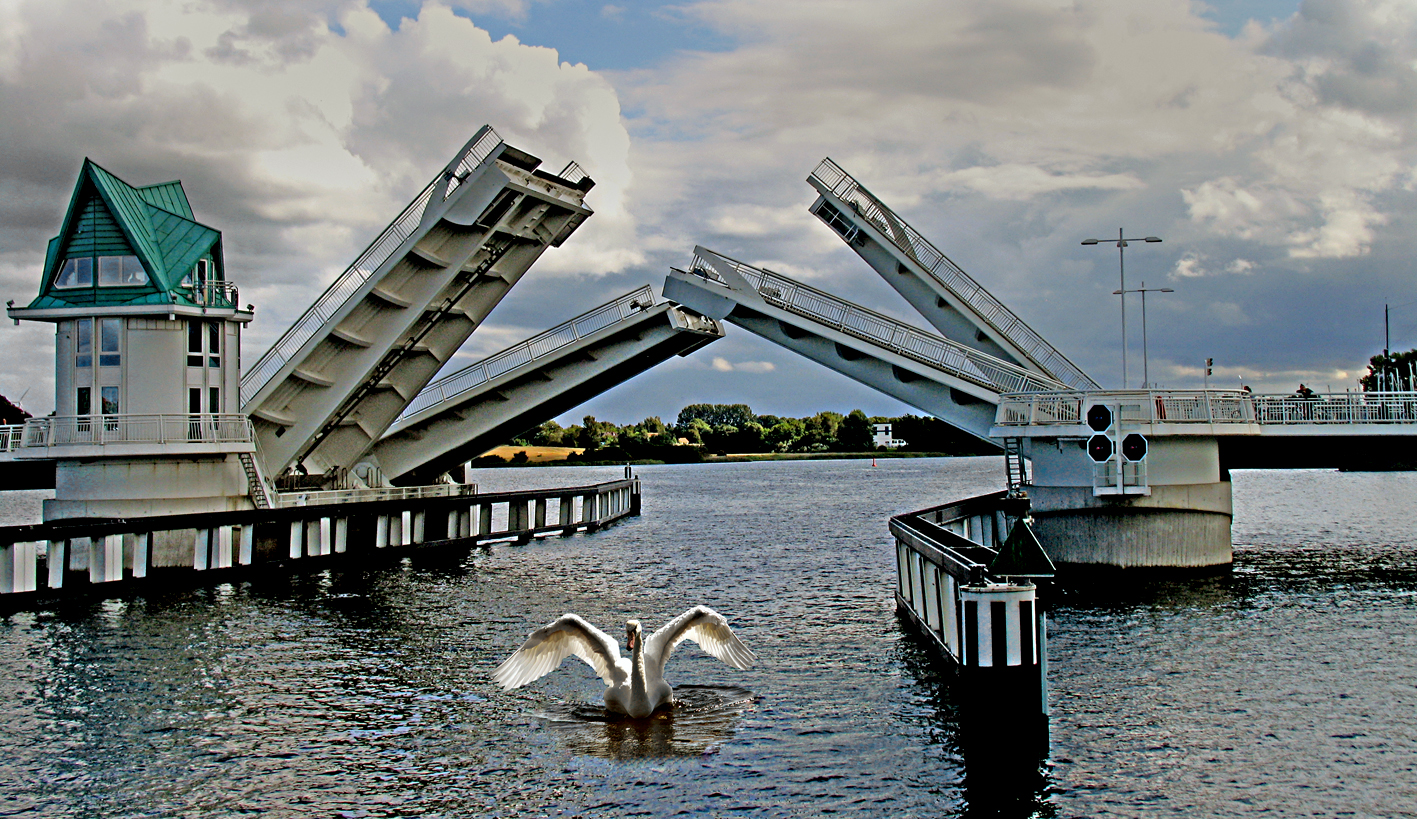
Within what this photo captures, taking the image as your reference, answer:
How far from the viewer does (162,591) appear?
62.2 ft

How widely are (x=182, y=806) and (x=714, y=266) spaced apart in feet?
50.5

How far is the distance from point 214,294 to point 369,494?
246 inches

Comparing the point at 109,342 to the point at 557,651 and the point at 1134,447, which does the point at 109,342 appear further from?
the point at 1134,447

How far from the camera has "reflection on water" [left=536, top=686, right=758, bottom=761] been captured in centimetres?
985

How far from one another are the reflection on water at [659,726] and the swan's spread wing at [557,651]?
47cm

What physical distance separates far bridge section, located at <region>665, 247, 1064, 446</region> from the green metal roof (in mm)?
9174

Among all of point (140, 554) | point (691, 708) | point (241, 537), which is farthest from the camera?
point (241, 537)

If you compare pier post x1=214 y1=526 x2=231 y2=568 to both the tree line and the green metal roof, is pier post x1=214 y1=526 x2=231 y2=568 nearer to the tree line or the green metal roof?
the green metal roof

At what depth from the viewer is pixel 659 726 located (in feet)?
34.7

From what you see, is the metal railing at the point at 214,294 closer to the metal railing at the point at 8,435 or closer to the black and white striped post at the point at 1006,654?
the metal railing at the point at 8,435

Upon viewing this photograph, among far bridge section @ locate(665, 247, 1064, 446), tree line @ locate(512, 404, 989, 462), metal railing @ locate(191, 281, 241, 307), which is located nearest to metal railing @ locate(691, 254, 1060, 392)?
far bridge section @ locate(665, 247, 1064, 446)

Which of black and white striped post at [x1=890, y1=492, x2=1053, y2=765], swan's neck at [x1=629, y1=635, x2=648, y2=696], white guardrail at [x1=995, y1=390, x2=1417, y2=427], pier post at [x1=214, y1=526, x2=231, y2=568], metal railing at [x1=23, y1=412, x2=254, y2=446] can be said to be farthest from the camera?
white guardrail at [x1=995, y1=390, x2=1417, y2=427]

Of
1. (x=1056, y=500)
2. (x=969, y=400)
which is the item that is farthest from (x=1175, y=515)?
(x=969, y=400)

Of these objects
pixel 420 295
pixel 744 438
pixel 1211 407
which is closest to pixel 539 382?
pixel 420 295
